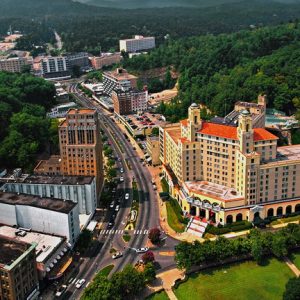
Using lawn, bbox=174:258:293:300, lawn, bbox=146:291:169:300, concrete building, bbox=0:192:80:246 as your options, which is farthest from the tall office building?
lawn, bbox=174:258:293:300

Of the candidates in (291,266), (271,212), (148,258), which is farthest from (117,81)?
(291,266)

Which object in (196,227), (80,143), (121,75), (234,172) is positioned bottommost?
(196,227)

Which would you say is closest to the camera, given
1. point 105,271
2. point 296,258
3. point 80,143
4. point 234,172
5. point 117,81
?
point 105,271

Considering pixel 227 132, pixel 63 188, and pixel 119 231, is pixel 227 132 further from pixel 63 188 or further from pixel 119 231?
pixel 63 188

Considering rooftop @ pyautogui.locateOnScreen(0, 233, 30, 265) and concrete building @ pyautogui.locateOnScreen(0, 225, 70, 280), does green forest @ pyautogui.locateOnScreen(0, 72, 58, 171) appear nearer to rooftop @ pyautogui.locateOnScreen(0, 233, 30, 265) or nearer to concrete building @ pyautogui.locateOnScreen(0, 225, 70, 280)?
concrete building @ pyautogui.locateOnScreen(0, 225, 70, 280)

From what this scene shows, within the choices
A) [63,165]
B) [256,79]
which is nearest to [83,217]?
[63,165]
